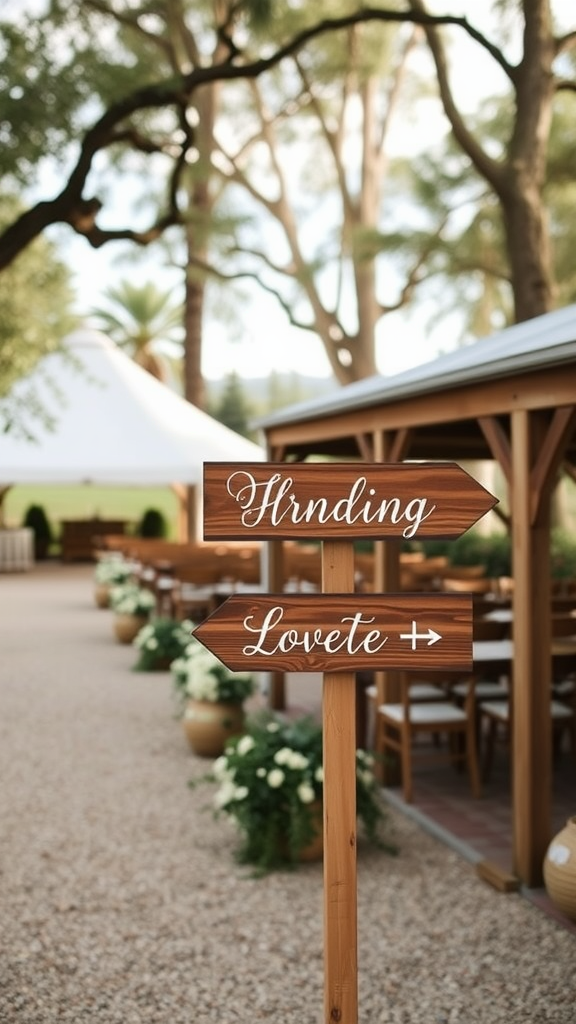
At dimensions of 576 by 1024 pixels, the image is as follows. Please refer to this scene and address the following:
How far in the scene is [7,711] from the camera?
34.5 ft

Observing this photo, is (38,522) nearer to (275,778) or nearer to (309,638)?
(275,778)

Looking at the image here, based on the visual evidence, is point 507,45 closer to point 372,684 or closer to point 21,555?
point 372,684

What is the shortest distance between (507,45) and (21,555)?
652 inches

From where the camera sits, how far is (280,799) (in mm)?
6023

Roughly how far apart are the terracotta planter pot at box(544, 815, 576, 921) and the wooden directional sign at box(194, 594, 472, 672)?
1896 mm

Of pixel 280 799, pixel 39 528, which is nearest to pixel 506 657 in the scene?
pixel 280 799

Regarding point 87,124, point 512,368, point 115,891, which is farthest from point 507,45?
point 115,891

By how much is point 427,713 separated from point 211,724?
185 cm

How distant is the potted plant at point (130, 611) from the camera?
14.9 m

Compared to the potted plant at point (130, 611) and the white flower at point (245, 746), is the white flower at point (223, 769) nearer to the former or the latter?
the white flower at point (245, 746)

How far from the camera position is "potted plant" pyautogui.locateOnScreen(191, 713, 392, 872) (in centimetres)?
595

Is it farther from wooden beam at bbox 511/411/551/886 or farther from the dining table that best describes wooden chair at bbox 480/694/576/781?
wooden beam at bbox 511/411/551/886

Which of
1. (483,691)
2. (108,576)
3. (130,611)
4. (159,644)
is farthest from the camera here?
(108,576)

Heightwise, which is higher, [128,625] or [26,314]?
[26,314]
